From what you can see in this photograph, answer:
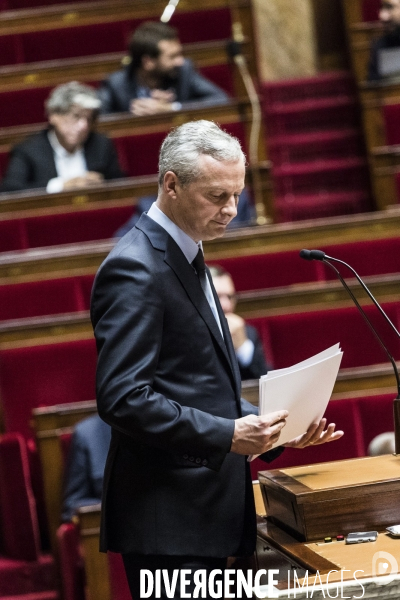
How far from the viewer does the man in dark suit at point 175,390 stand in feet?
1.52

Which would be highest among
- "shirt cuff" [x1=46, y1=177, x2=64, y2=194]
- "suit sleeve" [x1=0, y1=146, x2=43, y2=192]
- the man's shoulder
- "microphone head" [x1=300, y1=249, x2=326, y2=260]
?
the man's shoulder

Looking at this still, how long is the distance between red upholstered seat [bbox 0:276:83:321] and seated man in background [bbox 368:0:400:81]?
67 centimetres

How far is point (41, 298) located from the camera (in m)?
1.17

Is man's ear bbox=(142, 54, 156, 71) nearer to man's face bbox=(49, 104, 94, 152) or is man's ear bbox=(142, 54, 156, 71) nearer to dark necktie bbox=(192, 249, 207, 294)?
man's face bbox=(49, 104, 94, 152)

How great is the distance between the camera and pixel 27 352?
1.03 m

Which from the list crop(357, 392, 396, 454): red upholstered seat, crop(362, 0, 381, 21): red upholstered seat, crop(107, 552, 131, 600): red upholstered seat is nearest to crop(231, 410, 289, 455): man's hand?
crop(107, 552, 131, 600): red upholstered seat

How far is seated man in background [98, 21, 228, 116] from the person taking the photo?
1493mm

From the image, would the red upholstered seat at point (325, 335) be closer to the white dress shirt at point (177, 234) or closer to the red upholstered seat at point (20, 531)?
the red upholstered seat at point (20, 531)

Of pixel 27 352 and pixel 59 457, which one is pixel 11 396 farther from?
pixel 59 457

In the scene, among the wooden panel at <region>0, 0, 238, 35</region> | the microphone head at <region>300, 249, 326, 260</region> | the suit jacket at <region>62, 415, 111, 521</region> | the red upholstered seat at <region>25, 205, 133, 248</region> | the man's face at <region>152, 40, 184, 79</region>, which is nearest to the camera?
the microphone head at <region>300, 249, 326, 260</region>

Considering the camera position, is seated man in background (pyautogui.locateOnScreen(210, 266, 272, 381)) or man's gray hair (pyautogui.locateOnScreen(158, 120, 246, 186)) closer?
man's gray hair (pyautogui.locateOnScreen(158, 120, 246, 186))

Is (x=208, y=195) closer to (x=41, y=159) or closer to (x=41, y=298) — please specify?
(x=41, y=298)

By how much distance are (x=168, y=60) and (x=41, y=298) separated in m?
0.50

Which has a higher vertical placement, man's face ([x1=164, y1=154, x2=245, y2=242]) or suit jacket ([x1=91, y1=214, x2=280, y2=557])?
man's face ([x1=164, y1=154, x2=245, y2=242])
